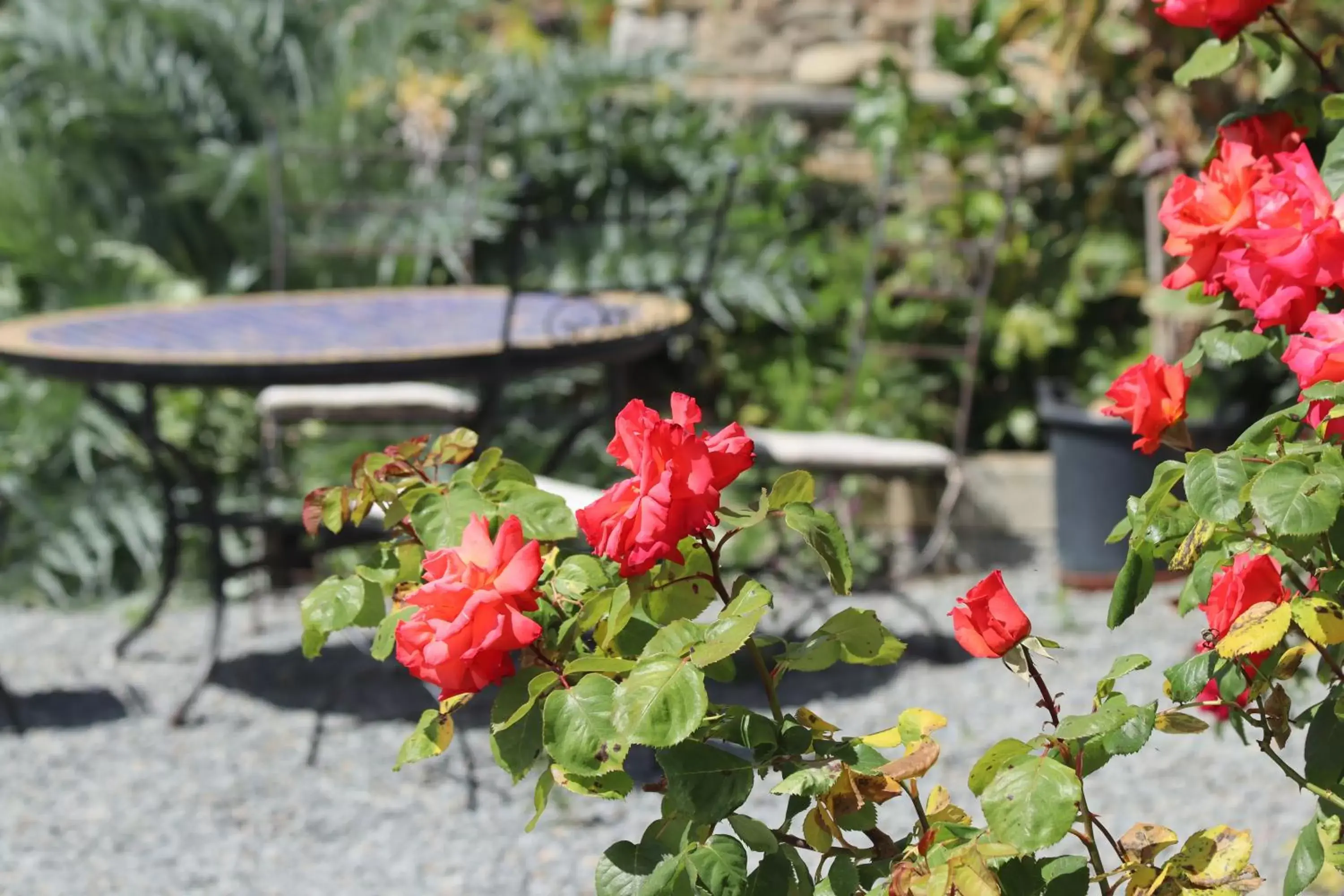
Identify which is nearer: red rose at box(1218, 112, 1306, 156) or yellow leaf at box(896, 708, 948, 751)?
yellow leaf at box(896, 708, 948, 751)

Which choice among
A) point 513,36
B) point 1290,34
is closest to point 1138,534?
point 1290,34

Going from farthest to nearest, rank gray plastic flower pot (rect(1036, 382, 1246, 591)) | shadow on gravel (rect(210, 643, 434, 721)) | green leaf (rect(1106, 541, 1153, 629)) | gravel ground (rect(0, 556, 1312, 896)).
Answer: gray plastic flower pot (rect(1036, 382, 1246, 591)) < shadow on gravel (rect(210, 643, 434, 721)) < gravel ground (rect(0, 556, 1312, 896)) < green leaf (rect(1106, 541, 1153, 629))

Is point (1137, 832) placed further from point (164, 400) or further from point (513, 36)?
point (513, 36)

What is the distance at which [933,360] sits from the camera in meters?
4.49

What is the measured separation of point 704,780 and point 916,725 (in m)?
0.17

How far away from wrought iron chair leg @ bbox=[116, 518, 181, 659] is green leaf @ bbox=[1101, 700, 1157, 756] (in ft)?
8.59

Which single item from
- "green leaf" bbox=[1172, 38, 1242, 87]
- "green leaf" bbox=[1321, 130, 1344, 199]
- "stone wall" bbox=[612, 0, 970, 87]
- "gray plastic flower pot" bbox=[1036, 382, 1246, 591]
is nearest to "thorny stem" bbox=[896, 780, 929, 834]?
"green leaf" bbox=[1321, 130, 1344, 199]

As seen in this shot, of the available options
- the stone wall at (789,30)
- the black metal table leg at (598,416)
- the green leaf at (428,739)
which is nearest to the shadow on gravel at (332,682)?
the black metal table leg at (598,416)

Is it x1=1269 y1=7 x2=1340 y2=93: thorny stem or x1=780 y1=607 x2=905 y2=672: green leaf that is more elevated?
x1=1269 y1=7 x2=1340 y2=93: thorny stem

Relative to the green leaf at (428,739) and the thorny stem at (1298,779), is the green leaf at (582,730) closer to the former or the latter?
the green leaf at (428,739)

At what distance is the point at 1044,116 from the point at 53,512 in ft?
9.28

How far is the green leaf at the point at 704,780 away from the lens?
3.03 ft

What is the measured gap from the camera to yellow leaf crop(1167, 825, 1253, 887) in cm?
97

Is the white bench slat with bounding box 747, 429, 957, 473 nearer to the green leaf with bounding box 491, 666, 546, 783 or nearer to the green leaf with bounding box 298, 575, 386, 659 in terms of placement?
the green leaf with bounding box 298, 575, 386, 659
